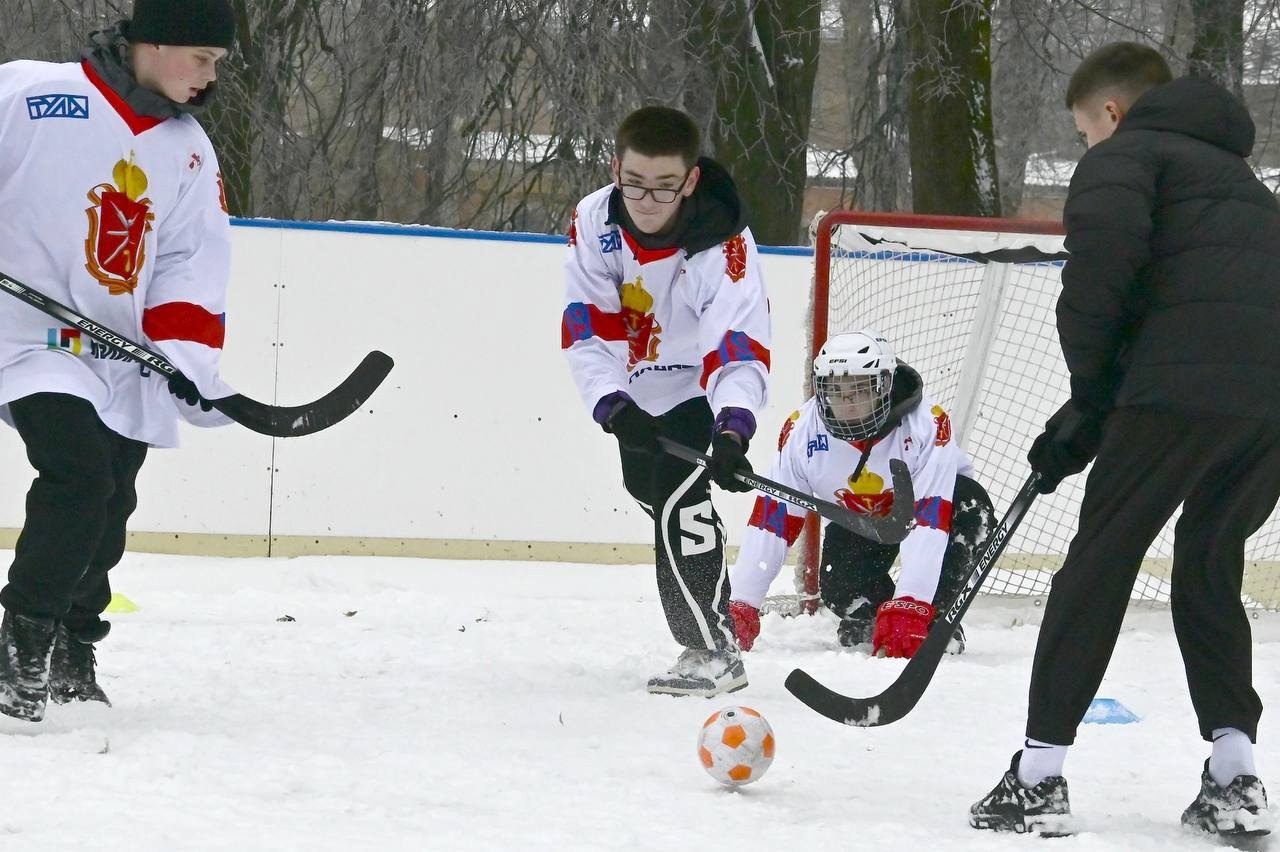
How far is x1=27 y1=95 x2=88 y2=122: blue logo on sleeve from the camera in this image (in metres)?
2.89

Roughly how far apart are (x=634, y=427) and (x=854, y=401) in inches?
38.6

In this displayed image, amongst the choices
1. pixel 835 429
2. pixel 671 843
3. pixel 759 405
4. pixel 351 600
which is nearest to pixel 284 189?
pixel 351 600

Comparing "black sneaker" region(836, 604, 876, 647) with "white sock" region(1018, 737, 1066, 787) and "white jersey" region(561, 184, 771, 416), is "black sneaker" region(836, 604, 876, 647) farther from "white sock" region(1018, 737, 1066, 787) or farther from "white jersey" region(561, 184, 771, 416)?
"white sock" region(1018, 737, 1066, 787)

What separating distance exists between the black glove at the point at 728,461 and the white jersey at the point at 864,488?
3.44ft

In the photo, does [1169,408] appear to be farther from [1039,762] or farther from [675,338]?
[675,338]

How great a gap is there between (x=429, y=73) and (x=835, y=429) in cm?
426

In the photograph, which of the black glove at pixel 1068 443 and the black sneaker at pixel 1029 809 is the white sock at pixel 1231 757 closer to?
the black sneaker at pixel 1029 809

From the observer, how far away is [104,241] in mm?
2957

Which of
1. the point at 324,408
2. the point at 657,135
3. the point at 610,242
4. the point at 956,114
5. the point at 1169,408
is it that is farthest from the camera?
the point at 956,114

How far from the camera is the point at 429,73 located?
7.75 meters

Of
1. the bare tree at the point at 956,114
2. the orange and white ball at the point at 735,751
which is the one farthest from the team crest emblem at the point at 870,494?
the bare tree at the point at 956,114

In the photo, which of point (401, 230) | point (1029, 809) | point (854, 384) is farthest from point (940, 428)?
point (401, 230)

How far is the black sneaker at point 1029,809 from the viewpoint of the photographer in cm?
239

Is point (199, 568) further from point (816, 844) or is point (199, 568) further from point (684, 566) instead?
point (816, 844)
